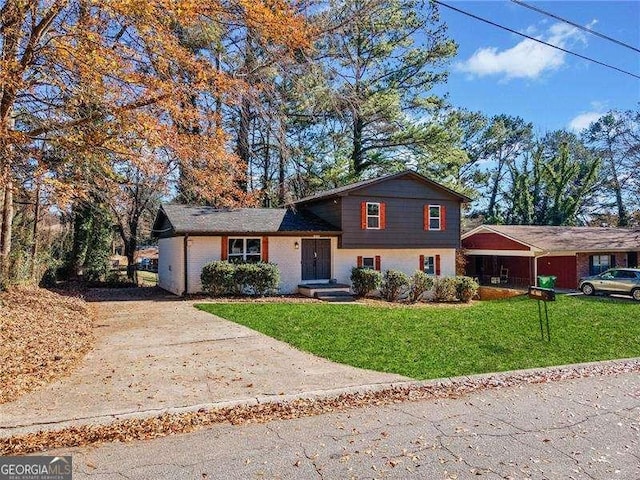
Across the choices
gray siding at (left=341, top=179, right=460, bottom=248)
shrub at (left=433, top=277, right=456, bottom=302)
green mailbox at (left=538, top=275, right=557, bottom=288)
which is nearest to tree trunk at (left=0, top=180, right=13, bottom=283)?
gray siding at (left=341, top=179, right=460, bottom=248)

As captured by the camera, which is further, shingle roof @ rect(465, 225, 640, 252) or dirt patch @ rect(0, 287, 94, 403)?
shingle roof @ rect(465, 225, 640, 252)

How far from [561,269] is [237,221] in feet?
63.5

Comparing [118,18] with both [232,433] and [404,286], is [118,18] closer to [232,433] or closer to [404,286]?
[232,433]

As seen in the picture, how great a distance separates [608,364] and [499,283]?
20862 mm

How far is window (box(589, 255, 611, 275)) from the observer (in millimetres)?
25797

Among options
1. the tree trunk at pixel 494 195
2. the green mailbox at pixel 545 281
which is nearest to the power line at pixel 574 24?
the green mailbox at pixel 545 281

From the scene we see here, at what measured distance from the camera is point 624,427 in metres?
4.79

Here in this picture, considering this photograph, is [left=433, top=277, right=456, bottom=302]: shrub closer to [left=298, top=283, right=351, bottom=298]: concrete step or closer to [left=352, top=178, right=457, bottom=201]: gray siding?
[left=298, top=283, right=351, bottom=298]: concrete step

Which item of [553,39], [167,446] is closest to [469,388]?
[167,446]

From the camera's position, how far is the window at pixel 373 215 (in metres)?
19.5

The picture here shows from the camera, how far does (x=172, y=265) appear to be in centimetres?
1873

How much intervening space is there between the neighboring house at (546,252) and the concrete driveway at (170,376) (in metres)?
20.2

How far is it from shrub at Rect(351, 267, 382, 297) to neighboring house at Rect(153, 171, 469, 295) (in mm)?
1100

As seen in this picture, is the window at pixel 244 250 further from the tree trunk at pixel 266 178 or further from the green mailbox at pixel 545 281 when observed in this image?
the green mailbox at pixel 545 281
